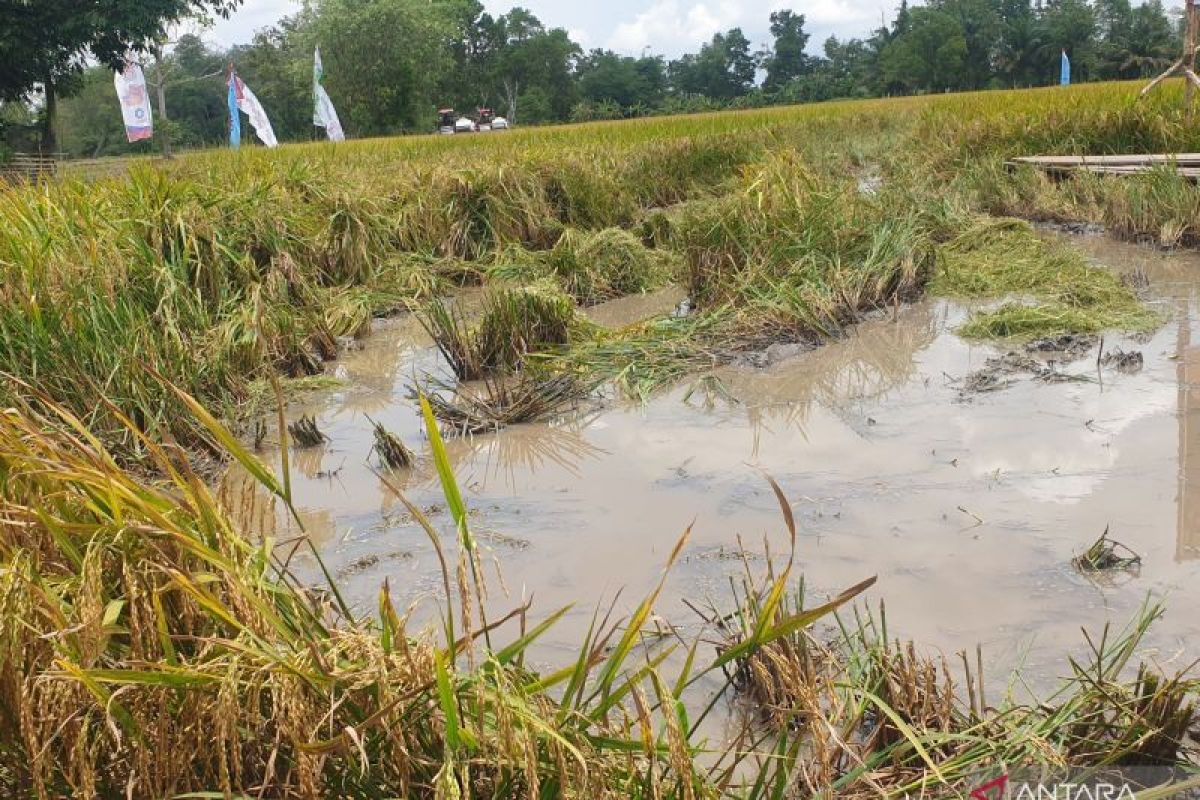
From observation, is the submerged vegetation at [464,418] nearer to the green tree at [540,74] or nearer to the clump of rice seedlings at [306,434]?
the clump of rice seedlings at [306,434]

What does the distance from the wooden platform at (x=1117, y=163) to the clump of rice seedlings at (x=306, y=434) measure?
21.0ft

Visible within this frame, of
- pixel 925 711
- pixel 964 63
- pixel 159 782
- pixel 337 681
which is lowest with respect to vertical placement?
pixel 925 711

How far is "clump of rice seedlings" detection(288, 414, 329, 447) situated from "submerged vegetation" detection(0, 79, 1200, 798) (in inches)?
1.3

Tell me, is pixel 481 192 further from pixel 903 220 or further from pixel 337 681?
pixel 337 681

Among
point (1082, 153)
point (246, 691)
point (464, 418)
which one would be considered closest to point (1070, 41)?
point (1082, 153)

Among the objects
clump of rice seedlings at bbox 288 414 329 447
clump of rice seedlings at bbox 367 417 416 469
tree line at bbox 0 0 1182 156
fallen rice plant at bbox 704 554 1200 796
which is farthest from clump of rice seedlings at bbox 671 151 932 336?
tree line at bbox 0 0 1182 156

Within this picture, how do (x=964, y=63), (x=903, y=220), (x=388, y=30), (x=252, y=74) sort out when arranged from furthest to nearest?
1. (x=964, y=63)
2. (x=252, y=74)
3. (x=388, y=30)
4. (x=903, y=220)

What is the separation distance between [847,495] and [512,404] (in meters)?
1.66

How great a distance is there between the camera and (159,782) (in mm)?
1503

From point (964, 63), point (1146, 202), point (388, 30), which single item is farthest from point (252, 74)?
point (1146, 202)

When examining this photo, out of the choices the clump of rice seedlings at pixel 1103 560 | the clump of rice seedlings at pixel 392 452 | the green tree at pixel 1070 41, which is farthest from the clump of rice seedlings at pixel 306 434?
the green tree at pixel 1070 41

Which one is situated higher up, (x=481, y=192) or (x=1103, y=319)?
(x=481, y=192)

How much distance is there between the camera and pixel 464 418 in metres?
4.36

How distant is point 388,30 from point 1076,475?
4384cm
